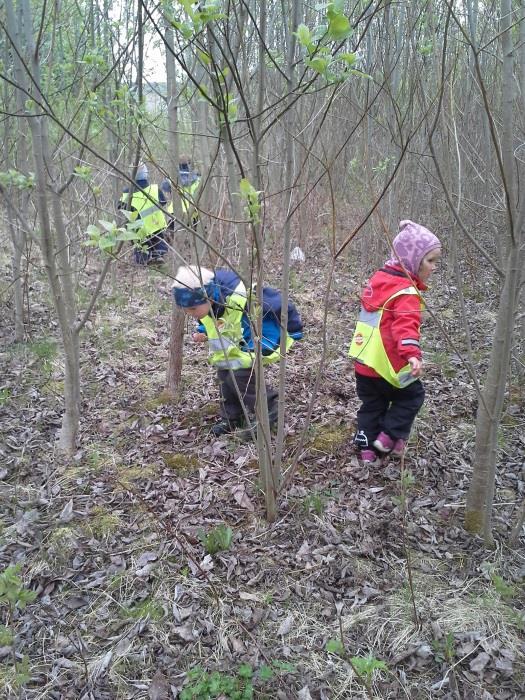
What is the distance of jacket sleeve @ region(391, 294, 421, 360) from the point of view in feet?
9.24

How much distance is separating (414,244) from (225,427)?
67.4 inches

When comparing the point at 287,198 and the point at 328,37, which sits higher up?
the point at 328,37

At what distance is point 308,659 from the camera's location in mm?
2047

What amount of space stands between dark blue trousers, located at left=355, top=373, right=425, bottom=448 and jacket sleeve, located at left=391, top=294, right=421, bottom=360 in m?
0.32

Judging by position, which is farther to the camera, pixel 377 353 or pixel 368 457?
pixel 368 457

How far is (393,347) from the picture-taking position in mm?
2959

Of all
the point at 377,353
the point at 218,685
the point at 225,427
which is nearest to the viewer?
the point at 218,685

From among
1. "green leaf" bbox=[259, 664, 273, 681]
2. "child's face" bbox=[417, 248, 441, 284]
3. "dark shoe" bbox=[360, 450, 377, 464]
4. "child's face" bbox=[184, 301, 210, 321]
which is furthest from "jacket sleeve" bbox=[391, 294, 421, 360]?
"green leaf" bbox=[259, 664, 273, 681]

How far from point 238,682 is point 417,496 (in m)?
1.42

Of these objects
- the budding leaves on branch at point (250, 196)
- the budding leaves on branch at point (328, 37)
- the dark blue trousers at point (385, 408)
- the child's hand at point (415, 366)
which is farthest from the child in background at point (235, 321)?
the budding leaves on branch at point (328, 37)

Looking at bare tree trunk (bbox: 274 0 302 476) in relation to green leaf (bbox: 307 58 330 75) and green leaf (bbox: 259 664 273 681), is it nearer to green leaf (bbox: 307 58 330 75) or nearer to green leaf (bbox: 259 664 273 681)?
green leaf (bbox: 307 58 330 75)

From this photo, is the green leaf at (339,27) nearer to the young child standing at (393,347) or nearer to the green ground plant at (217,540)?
the young child standing at (393,347)

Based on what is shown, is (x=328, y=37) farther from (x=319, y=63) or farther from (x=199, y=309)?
(x=199, y=309)

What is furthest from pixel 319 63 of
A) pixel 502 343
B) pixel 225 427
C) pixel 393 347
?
pixel 225 427
